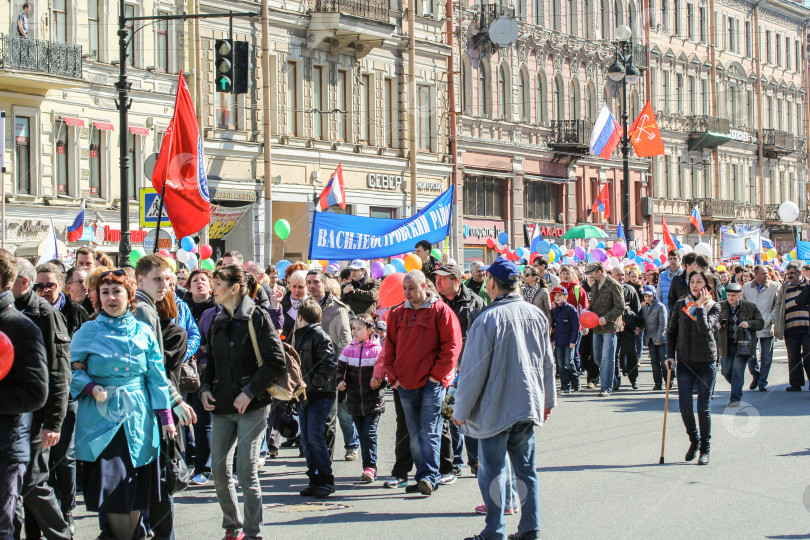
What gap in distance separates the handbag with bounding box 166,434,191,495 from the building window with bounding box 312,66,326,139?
26.2 meters

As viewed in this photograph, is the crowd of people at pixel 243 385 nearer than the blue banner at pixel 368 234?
Yes

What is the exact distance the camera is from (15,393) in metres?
6.06

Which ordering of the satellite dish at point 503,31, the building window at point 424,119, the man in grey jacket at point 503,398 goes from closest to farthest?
the man in grey jacket at point 503,398 → the building window at point 424,119 → the satellite dish at point 503,31

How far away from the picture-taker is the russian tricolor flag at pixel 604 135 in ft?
108

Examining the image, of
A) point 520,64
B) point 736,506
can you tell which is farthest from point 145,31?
point 736,506

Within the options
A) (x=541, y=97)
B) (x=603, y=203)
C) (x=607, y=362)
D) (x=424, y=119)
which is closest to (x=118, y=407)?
(x=607, y=362)

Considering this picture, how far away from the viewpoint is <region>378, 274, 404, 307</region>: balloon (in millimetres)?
12117

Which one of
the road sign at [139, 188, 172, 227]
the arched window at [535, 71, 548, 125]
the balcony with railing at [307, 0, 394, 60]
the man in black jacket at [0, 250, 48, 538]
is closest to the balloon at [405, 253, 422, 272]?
the road sign at [139, 188, 172, 227]

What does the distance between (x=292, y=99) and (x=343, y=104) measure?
90.0 inches

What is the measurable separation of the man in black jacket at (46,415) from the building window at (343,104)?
88.5 ft

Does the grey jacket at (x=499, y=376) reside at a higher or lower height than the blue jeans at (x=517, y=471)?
higher

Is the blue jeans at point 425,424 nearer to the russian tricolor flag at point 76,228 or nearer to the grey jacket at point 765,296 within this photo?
the grey jacket at point 765,296

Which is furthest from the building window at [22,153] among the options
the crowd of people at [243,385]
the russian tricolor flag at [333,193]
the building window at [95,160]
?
the crowd of people at [243,385]

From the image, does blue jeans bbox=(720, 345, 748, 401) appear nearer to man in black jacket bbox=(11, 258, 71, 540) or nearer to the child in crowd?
the child in crowd
